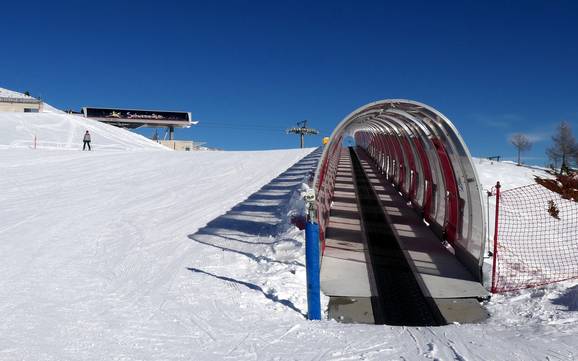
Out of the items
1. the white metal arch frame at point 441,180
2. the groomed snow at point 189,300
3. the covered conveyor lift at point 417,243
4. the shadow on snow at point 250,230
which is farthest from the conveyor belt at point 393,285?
the shadow on snow at point 250,230

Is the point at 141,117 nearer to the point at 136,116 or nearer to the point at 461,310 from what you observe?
the point at 136,116

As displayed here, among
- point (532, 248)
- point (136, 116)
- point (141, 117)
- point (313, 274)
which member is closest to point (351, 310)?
point (313, 274)

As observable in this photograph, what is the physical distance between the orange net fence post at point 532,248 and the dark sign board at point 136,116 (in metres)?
58.4

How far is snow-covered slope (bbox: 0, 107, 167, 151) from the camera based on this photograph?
31.7 metres

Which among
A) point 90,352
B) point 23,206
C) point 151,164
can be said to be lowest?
point 90,352

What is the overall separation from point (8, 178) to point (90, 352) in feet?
43.7

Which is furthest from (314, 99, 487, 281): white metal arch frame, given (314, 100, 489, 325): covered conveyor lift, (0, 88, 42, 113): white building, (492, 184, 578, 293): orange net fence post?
(0, 88, 42, 113): white building

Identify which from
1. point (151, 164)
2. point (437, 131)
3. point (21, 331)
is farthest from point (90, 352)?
point (151, 164)

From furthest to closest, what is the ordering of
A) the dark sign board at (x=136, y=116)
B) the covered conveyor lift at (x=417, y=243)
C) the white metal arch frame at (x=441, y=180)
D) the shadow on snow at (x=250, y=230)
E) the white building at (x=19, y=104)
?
the dark sign board at (x=136, y=116), the white building at (x=19, y=104), the white metal arch frame at (x=441, y=180), the shadow on snow at (x=250, y=230), the covered conveyor lift at (x=417, y=243)

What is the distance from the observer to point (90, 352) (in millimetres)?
4062

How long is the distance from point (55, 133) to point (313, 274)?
122 ft

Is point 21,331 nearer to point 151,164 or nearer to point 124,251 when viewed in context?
point 124,251

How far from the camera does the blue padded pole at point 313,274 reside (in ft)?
16.7

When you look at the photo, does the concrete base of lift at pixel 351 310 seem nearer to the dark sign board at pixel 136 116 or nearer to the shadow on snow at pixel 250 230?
the shadow on snow at pixel 250 230
